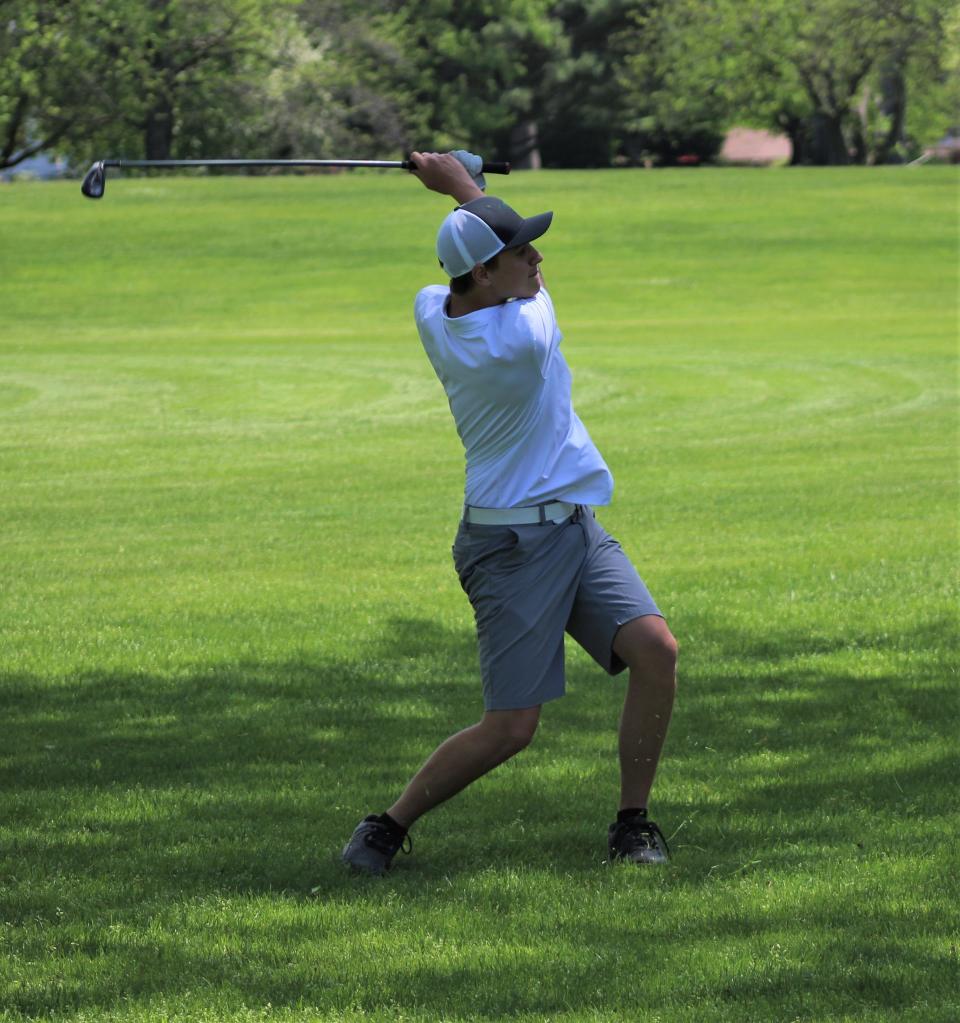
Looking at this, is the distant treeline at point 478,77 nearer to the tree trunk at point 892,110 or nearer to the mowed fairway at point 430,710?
the tree trunk at point 892,110

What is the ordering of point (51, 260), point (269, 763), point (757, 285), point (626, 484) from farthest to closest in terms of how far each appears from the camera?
point (51, 260)
point (757, 285)
point (626, 484)
point (269, 763)

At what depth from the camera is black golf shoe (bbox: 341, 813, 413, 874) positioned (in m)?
5.14

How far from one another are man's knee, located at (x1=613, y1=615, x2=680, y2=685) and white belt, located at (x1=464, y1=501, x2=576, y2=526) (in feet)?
1.24

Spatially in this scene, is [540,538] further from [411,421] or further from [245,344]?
[245,344]

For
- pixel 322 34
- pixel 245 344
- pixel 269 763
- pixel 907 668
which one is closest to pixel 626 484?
pixel 907 668

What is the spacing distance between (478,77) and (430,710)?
66120 millimetres

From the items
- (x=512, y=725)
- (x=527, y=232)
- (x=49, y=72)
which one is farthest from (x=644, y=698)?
(x=49, y=72)

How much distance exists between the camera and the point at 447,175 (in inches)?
210

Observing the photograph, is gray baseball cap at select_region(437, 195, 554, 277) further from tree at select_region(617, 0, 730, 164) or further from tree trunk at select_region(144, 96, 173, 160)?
tree at select_region(617, 0, 730, 164)

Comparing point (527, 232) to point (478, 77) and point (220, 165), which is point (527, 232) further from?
point (478, 77)

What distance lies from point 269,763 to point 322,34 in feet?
196

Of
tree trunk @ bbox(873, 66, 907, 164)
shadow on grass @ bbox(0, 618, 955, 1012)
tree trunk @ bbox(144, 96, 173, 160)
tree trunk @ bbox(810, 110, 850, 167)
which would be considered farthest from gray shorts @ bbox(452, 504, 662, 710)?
tree trunk @ bbox(873, 66, 907, 164)

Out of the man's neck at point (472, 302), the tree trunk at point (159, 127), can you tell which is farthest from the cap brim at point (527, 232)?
the tree trunk at point (159, 127)

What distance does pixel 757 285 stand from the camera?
3425cm
